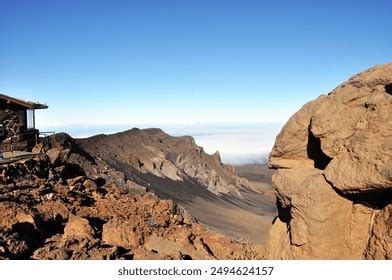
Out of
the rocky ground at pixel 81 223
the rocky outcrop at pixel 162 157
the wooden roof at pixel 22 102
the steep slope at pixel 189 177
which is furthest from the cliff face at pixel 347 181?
the rocky outcrop at pixel 162 157

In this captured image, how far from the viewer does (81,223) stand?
11938mm

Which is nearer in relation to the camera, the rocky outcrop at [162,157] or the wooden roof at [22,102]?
the wooden roof at [22,102]

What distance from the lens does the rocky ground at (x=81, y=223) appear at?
33.4 feet

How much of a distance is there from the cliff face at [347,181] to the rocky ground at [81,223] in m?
3.43

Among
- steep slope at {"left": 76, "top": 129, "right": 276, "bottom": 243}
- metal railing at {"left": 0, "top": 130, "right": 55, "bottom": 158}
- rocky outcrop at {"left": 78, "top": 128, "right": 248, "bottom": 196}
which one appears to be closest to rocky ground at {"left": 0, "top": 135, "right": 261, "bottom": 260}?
metal railing at {"left": 0, "top": 130, "right": 55, "bottom": 158}

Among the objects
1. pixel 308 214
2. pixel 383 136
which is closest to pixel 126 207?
pixel 308 214

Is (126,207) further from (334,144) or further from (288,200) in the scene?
(334,144)

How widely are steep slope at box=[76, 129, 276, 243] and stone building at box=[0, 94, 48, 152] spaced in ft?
20.4

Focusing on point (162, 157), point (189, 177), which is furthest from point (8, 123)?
point (189, 177)

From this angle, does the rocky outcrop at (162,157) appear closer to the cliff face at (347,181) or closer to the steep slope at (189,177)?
the steep slope at (189,177)

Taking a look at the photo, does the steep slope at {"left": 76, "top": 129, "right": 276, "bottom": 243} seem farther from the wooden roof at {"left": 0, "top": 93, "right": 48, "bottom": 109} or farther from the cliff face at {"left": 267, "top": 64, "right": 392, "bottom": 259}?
the cliff face at {"left": 267, "top": 64, "right": 392, "bottom": 259}

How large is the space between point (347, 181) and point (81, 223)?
7564mm

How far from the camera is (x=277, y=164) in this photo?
37.2 ft

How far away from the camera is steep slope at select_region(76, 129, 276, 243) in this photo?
89.5 ft
